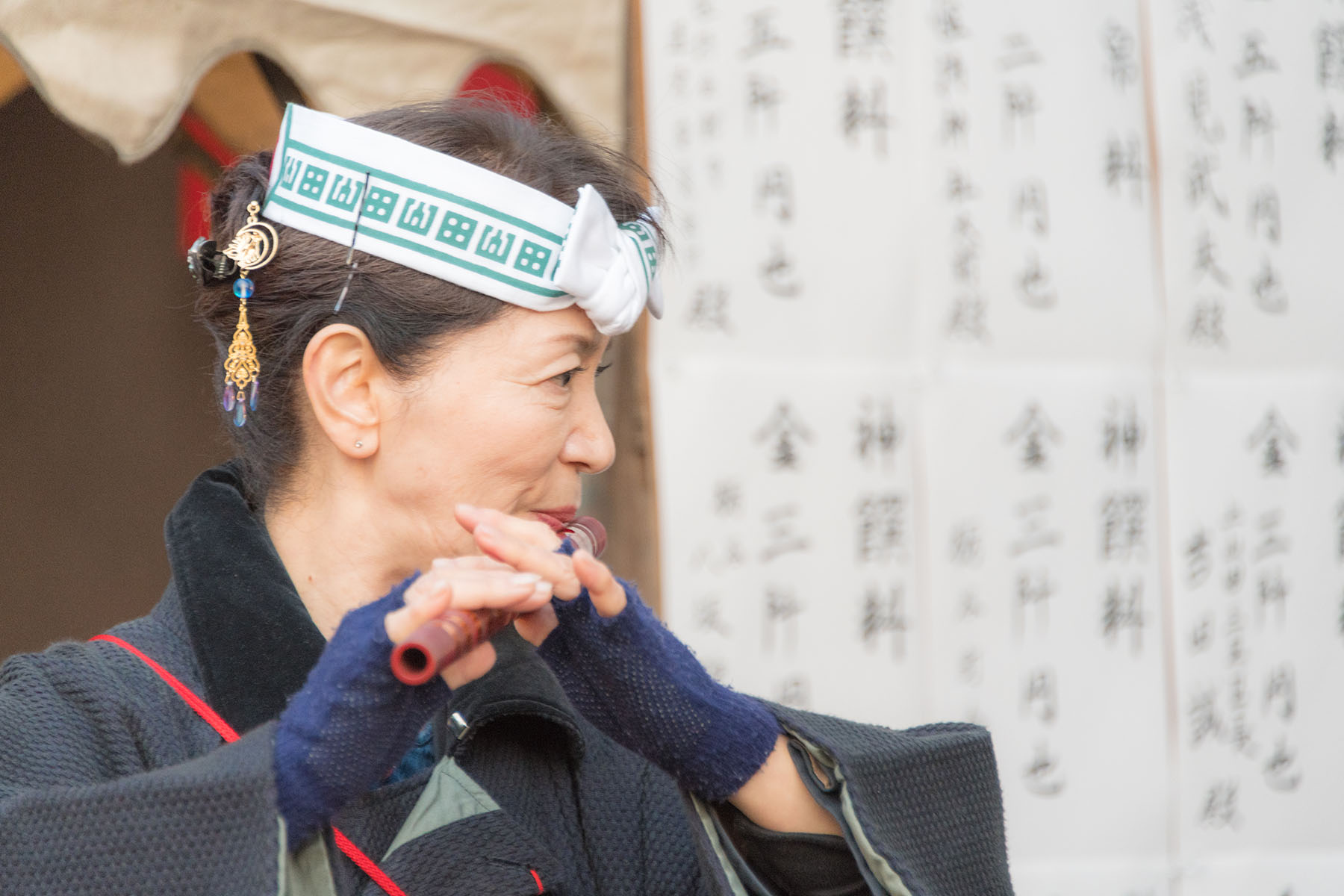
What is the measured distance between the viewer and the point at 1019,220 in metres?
3.04

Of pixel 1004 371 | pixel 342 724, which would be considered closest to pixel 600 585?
pixel 342 724

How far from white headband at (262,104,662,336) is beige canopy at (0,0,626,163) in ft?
2.83

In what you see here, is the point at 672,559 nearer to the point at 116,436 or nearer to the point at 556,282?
the point at 556,282

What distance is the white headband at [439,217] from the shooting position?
1504 mm

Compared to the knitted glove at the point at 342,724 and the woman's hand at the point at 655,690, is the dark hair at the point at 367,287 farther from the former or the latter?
the knitted glove at the point at 342,724

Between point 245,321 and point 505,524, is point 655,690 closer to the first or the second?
point 505,524

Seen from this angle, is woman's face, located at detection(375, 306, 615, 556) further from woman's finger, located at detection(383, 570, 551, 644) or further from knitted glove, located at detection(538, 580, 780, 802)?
woman's finger, located at detection(383, 570, 551, 644)

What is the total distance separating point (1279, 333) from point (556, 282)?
244 centimetres

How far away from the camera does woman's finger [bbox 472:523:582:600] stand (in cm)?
126

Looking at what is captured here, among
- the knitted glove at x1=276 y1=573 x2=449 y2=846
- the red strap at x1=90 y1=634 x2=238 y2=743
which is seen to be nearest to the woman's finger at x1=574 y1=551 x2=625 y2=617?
the knitted glove at x1=276 y1=573 x2=449 y2=846

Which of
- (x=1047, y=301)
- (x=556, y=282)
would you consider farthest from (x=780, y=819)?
(x=1047, y=301)

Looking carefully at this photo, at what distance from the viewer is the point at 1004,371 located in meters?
3.05

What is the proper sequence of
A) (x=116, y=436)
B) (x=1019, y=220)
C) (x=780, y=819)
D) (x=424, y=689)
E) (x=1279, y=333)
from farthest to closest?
(x=116, y=436) < (x=1279, y=333) < (x=1019, y=220) < (x=780, y=819) < (x=424, y=689)

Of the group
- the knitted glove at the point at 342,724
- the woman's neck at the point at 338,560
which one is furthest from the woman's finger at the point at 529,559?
the woman's neck at the point at 338,560
